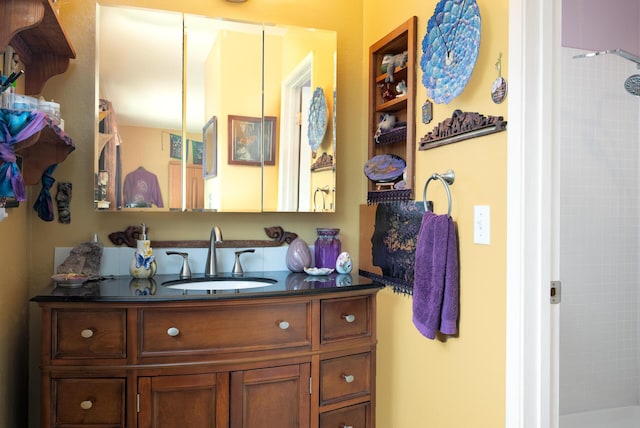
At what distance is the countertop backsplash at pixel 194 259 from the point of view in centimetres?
208

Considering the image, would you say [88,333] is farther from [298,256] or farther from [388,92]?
[388,92]

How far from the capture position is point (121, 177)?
2.01 meters

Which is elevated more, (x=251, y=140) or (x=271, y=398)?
(x=251, y=140)

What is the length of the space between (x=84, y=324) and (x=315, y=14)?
177 cm

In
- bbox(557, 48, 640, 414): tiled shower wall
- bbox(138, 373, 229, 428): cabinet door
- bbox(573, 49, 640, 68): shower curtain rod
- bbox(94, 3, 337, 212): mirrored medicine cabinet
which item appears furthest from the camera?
bbox(557, 48, 640, 414): tiled shower wall

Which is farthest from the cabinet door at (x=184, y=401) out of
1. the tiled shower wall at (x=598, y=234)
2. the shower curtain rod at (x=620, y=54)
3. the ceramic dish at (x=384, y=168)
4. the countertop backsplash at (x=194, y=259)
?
the shower curtain rod at (x=620, y=54)

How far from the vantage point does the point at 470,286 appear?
1.57m

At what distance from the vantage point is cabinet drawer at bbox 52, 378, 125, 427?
5.26 ft

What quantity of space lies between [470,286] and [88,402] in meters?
1.35

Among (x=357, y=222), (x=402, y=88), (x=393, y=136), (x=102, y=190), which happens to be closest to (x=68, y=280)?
(x=102, y=190)

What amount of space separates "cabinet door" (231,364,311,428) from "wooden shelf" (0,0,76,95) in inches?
50.6

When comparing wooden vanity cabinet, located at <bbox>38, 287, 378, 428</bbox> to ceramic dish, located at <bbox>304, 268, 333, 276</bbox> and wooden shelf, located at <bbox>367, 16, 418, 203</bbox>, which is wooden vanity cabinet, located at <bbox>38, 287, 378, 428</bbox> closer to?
ceramic dish, located at <bbox>304, 268, 333, 276</bbox>

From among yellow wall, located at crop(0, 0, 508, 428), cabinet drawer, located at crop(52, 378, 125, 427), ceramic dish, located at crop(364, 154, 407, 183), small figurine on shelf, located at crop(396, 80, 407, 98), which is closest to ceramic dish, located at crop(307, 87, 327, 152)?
yellow wall, located at crop(0, 0, 508, 428)

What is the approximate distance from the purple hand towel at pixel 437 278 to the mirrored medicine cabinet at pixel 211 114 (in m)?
0.72
